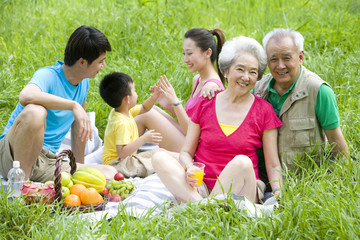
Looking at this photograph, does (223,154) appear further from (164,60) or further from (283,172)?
(164,60)

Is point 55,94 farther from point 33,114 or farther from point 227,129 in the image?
point 227,129

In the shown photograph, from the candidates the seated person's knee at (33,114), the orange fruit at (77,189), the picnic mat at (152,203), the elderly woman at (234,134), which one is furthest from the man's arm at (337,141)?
the seated person's knee at (33,114)

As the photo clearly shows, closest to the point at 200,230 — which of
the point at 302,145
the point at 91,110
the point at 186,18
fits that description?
the point at 302,145

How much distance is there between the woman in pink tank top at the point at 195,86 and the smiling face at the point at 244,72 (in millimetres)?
696

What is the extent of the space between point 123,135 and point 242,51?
1566 mm

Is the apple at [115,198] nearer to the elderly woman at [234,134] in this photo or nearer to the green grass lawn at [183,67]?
the elderly woman at [234,134]

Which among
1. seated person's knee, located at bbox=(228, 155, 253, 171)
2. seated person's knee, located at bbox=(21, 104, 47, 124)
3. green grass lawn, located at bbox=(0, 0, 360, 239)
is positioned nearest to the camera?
green grass lawn, located at bbox=(0, 0, 360, 239)

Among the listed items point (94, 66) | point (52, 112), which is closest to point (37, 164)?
point (52, 112)

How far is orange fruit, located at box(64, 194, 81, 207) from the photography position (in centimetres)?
366

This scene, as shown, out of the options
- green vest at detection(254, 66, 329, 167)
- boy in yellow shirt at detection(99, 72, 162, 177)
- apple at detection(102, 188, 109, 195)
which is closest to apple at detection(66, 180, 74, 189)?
apple at detection(102, 188, 109, 195)

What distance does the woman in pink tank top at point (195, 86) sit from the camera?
4.85 meters

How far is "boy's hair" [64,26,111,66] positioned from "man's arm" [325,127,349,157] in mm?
2144

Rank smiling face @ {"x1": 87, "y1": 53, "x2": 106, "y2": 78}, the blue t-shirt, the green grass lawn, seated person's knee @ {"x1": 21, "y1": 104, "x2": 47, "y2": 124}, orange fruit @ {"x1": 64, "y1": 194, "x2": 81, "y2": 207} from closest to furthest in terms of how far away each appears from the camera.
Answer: the green grass lawn < orange fruit @ {"x1": 64, "y1": 194, "x2": 81, "y2": 207} < seated person's knee @ {"x1": 21, "y1": 104, "x2": 47, "y2": 124} < the blue t-shirt < smiling face @ {"x1": 87, "y1": 53, "x2": 106, "y2": 78}

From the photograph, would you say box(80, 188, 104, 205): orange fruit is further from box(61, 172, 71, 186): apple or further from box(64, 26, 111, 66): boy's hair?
box(64, 26, 111, 66): boy's hair
